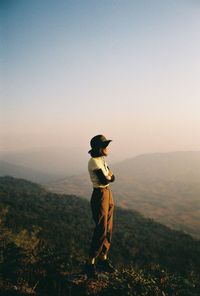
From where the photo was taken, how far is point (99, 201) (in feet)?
16.9

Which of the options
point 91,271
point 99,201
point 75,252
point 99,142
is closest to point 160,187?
point 75,252

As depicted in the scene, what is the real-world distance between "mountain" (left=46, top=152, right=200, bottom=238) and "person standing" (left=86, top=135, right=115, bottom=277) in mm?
43819

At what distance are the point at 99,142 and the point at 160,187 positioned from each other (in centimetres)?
10474

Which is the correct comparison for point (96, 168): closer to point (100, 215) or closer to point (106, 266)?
point (100, 215)

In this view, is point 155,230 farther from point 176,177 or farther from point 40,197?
point 176,177

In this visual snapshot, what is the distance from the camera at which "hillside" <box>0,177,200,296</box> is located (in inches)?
206

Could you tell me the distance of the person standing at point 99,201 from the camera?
17.0ft

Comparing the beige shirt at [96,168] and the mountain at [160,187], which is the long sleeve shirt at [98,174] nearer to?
the beige shirt at [96,168]

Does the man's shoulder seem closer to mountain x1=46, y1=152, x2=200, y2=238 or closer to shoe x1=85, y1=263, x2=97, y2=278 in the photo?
shoe x1=85, y1=263, x2=97, y2=278

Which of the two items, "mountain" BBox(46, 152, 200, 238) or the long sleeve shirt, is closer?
the long sleeve shirt

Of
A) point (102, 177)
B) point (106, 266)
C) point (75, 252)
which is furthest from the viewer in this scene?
point (75, 252)

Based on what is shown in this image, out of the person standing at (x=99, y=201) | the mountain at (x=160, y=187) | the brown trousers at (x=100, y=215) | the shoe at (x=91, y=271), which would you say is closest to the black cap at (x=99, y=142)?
the person standing at (x=99, y=201)

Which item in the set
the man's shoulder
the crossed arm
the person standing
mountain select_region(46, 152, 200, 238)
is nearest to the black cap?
the person standing

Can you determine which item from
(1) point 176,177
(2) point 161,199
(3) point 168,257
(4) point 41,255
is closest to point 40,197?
(3) point 168,257
